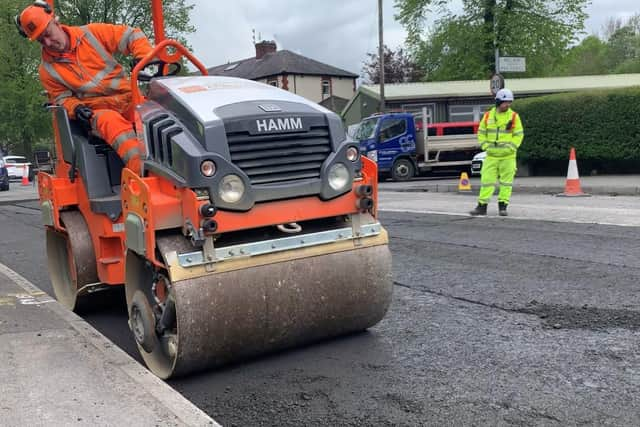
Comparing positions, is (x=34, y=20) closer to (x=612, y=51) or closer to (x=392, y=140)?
(x=392, y=140)

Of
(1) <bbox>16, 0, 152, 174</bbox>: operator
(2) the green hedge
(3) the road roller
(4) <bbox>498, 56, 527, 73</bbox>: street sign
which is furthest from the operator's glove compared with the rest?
(2) the green hedge

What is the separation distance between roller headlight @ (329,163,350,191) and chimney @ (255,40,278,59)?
170 feet

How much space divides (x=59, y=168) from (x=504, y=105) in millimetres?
6447

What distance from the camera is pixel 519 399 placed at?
2.98 meters

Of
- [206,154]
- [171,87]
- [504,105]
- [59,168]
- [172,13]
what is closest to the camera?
[206,154]

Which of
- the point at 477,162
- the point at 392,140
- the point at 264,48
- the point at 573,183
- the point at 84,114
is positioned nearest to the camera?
the point at 84,114

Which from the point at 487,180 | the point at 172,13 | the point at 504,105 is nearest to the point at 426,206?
the point at 487,180

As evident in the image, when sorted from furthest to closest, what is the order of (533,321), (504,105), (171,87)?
(504,105), (533,321), (171,87)

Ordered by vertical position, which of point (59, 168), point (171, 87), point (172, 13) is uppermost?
point (172, 13)

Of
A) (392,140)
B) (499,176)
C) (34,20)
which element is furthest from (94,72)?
(392,140)

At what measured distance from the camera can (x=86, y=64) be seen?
15.2 ft

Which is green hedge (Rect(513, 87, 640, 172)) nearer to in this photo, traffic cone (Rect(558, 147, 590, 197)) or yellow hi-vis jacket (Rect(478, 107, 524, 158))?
traffic cone (Rect(558, 147, 590, 197))

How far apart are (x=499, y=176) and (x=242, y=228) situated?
6.85 metres

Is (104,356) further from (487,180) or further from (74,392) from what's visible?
(487,180)
